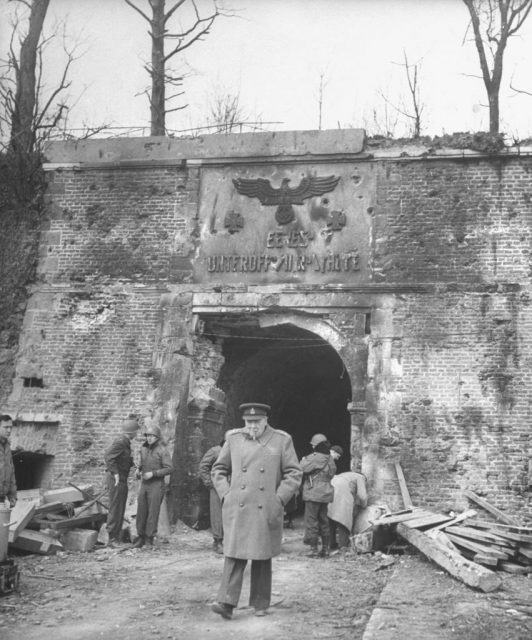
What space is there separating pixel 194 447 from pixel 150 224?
4.12 meters

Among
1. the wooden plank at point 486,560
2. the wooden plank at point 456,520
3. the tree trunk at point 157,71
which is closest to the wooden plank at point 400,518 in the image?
the wooden plank at point 456,520

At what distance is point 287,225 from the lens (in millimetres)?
14625

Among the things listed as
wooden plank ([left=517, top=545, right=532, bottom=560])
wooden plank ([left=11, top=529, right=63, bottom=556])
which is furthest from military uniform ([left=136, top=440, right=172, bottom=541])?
wooden plank ([left=517, top=545, right=532, bottom=560])

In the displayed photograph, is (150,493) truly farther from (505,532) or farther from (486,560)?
(505,532)

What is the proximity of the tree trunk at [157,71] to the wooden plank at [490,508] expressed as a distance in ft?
38.7

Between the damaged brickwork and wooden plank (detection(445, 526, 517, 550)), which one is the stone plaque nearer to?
the damaged brickwork

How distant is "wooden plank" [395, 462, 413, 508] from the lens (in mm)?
12660

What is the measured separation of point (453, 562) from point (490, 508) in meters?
3.91

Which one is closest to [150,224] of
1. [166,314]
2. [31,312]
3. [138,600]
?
[166,314]

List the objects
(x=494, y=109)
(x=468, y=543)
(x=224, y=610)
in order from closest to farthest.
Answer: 1. (x=224, y=610)
2. (x=468, y=543)
3. (x=494, y=109)

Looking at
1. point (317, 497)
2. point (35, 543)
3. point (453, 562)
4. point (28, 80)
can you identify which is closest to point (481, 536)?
point (453, 562)

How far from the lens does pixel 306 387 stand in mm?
19266

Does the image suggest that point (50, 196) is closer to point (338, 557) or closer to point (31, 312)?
point (31, 312)

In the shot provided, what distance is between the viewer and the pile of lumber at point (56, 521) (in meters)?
10.3
